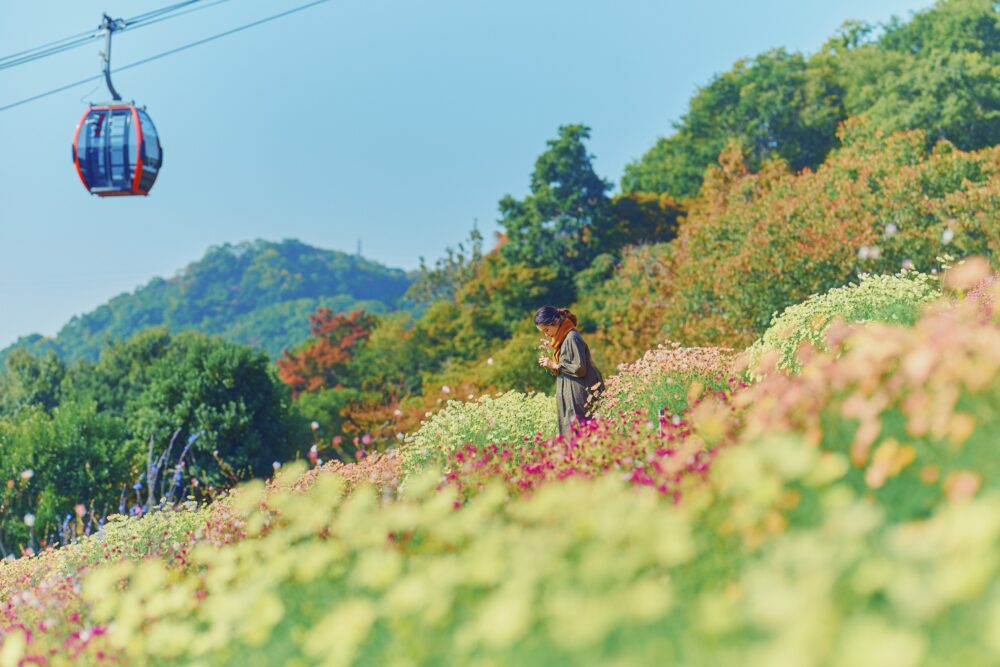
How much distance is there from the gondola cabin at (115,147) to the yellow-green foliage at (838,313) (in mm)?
9115

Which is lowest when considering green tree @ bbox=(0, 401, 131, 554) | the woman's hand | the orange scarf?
green tree @ bbox=(0, 401, 131, 554)

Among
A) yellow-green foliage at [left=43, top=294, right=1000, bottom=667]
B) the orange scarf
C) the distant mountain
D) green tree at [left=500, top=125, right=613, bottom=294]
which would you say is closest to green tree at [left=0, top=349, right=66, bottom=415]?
green tree at [left=500, top=125, right=613, bottom=294]

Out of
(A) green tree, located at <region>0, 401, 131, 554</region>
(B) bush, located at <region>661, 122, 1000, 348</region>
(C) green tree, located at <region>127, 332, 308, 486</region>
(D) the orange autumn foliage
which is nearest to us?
(B) bush, located at <region>661, 122, 1000, 348</region>

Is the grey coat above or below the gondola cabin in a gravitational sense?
below

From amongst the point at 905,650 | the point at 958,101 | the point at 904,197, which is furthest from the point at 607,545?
the point at 958,101

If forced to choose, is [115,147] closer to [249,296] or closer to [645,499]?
[645,499]

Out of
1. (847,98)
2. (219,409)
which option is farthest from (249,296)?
(219,409)

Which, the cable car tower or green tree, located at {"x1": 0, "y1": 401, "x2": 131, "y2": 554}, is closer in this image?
the cable car tower

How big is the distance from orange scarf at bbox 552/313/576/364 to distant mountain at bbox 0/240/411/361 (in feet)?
292

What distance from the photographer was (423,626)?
151 inches

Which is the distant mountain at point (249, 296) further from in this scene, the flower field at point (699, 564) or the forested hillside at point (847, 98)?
the flower field at point (699, 564)

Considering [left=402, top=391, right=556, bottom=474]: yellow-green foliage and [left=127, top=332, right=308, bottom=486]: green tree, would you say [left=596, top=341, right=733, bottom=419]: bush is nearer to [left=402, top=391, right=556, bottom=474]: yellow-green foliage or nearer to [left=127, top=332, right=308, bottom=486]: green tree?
[left=402, top=391, right=556, bottom=474]: yellow-green foliage

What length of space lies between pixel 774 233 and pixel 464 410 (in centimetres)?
1221

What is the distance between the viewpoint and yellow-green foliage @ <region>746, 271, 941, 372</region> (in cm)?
966
